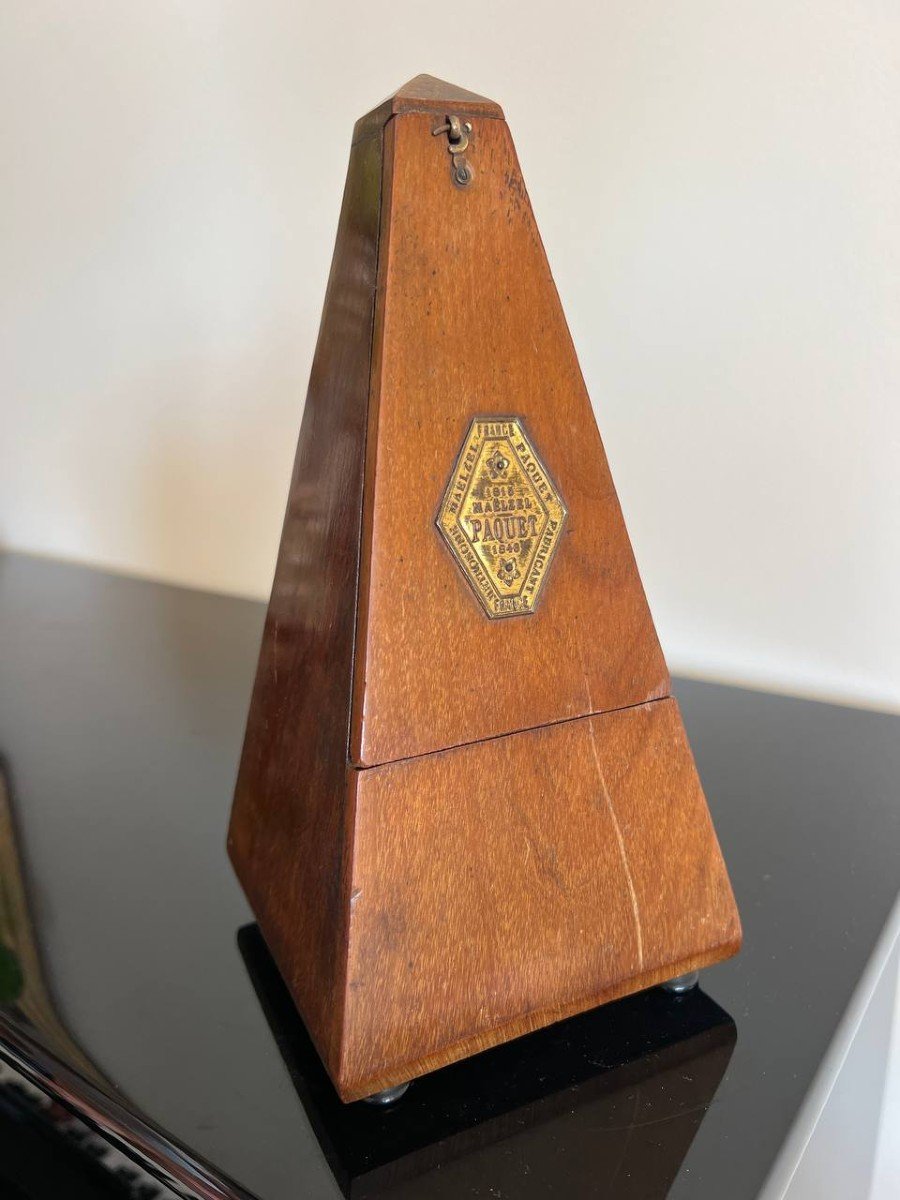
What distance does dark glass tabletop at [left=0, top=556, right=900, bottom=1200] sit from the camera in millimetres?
520

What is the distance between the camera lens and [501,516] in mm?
551

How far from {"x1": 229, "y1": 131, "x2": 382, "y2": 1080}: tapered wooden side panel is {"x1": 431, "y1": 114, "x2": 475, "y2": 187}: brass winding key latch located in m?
0.04

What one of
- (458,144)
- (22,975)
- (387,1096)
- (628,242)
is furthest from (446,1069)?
(628,242)

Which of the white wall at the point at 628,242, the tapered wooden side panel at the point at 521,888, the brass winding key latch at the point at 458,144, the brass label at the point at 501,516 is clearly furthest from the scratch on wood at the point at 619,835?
the white wall at the point at 628,242

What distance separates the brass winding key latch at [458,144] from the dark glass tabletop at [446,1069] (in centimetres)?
53

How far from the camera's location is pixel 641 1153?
522mm

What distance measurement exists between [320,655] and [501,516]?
Result: 0.14m

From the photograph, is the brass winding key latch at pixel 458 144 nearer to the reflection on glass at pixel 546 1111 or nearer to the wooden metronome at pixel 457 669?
the wooden metronome at pixel 457 669

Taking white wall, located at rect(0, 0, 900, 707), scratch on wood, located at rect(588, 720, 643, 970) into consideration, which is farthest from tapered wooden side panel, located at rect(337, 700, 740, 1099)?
white wall, located at rect(0, 0, 900, 707)

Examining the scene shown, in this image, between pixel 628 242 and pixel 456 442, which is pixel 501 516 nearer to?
pixel 456 442

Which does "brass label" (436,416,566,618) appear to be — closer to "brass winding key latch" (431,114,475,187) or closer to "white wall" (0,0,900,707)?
"brass winding key latch" (431,114,475,187)

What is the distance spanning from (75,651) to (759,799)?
97 cm

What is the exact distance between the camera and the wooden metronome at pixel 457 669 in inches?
20.3

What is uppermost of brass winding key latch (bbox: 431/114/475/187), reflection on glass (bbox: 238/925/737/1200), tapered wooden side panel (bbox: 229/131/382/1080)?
brass winding key latch (bbox: 431/114/475/187)
